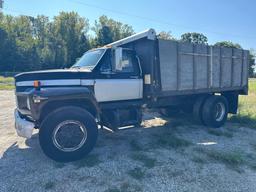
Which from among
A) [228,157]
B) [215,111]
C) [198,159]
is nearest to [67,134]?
[198,159]

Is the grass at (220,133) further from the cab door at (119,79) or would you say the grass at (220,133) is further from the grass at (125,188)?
the grass at (125,188)

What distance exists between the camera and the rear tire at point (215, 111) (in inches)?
297

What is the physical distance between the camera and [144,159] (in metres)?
4.91

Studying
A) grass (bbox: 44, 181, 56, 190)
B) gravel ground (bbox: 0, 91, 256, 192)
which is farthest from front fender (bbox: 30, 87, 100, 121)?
grass (bbox: 44, 181, 56, 190)

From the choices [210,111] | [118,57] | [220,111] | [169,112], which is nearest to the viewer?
[118,57]

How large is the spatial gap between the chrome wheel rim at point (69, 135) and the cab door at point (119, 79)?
912 mm

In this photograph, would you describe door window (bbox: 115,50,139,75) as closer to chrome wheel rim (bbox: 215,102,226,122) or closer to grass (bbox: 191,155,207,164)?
grass (bbox: 191,155,207,164)

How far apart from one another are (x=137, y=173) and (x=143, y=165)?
391 millimetres

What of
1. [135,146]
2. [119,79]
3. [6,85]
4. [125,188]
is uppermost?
[119,79]

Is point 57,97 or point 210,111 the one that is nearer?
point 57,97

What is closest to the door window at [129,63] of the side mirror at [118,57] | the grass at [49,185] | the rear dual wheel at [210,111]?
the side mirror at [118,57]

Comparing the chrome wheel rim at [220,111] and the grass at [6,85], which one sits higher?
the grass at [6,85]

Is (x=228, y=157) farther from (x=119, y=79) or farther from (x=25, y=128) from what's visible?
(x=25, y=128)

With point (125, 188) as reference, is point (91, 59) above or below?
above
